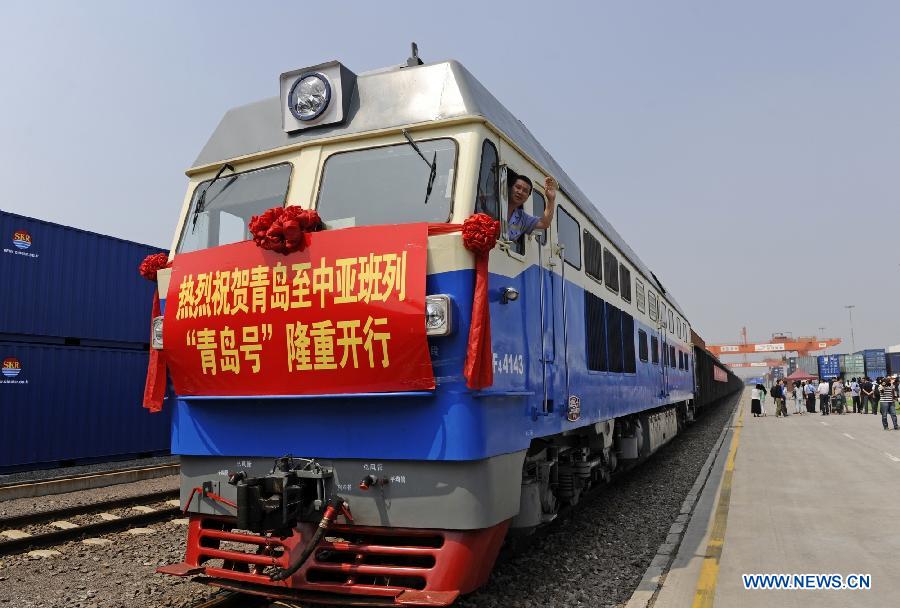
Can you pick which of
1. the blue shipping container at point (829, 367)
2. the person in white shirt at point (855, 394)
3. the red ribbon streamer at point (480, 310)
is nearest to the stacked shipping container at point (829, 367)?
the blue shipping container at point (829, 367)

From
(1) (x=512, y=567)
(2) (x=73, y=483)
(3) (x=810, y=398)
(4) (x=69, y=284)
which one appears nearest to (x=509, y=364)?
(1) (x=512, y=567)

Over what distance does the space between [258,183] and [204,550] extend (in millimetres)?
2567

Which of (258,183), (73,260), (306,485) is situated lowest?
(306,485)

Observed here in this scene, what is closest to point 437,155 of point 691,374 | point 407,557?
point 407,557

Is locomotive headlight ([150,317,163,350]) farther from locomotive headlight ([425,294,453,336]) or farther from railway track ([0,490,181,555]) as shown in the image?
railway track ([0,490,181,555])

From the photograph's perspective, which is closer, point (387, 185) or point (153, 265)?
point (387, 185)

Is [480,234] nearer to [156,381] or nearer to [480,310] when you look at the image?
[480,310]

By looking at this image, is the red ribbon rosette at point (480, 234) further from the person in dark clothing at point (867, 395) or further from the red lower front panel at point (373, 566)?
the person in dark clothing at point (867, 395)

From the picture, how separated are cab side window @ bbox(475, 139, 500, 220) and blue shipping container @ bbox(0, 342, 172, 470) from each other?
10723 mm

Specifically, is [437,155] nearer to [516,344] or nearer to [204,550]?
[516,344]

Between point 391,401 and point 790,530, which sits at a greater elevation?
point 391,401

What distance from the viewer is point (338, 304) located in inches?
151

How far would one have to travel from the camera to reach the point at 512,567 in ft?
17.2

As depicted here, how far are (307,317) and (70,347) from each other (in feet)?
34.6
